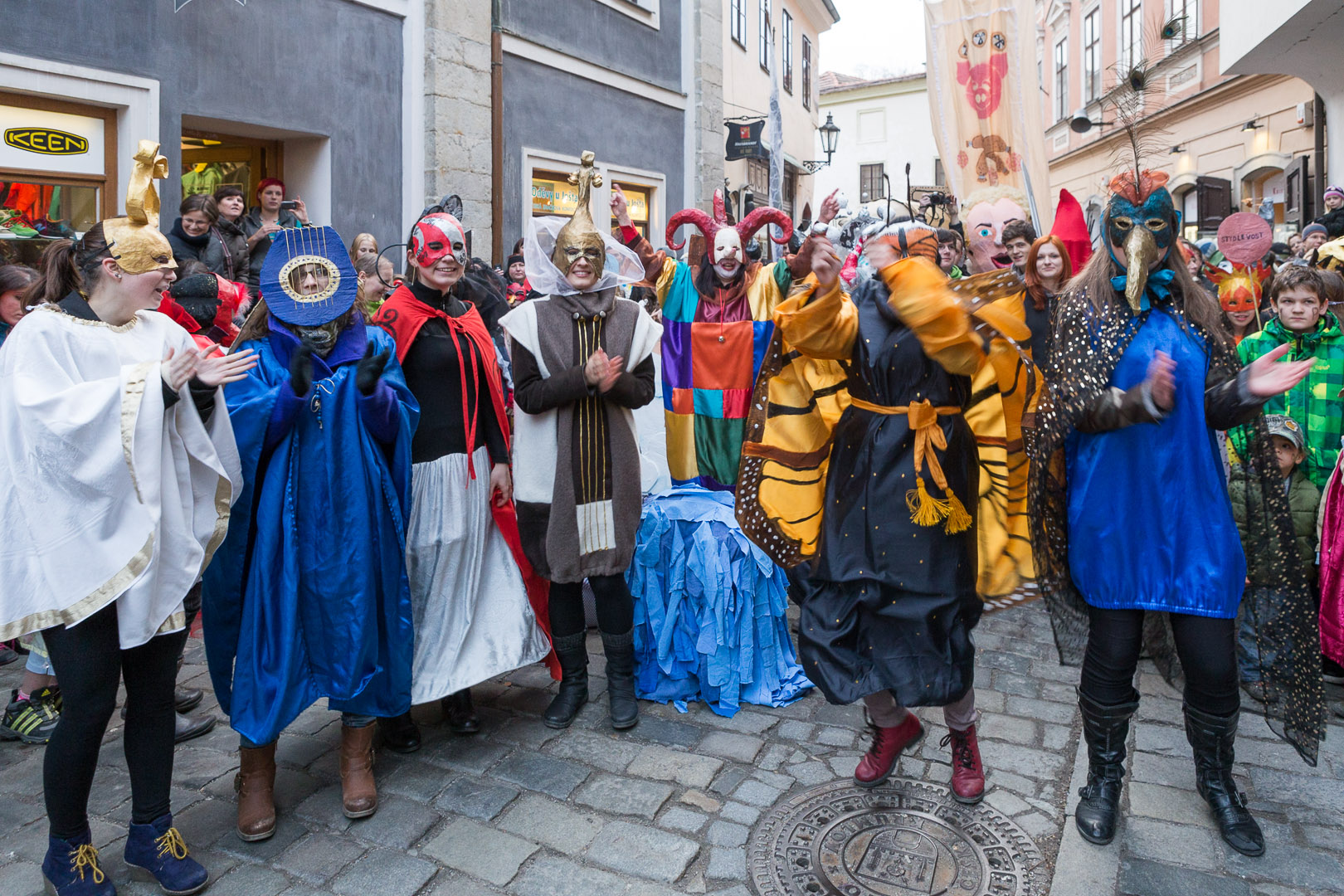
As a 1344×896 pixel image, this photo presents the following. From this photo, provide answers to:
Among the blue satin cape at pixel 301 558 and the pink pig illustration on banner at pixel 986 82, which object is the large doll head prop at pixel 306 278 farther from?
the pink pig illustration on banner at pixel 986 82

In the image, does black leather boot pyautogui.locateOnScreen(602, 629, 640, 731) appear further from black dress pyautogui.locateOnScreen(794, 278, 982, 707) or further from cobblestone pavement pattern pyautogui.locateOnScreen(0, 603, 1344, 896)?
black dress pyautogui.locateOnScreen(794, 278, 982, 707)

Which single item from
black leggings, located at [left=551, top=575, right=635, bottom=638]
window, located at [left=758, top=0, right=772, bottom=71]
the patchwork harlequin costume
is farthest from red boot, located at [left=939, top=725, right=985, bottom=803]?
window, located at [left=758, top=0, right=772, bottom=71]

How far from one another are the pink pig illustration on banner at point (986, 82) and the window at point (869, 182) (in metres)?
33.6

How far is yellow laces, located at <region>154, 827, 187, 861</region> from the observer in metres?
2.80

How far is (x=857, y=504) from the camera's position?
3.09 meters

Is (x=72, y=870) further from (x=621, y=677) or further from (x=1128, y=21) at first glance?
(x=1128, y=21)

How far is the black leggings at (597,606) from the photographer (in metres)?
3.94

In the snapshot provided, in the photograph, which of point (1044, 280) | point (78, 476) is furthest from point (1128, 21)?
point (78, 476)

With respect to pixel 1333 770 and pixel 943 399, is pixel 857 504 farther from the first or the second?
pixel 1333 770

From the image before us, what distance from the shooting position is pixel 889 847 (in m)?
3.03

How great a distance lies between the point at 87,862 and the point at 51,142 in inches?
224

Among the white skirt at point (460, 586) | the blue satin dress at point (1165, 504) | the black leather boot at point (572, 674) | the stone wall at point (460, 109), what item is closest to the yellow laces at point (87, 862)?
the white skirt at point (460, 586)

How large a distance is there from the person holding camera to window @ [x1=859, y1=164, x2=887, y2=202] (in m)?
34.9

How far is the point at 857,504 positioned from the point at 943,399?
0.42m
